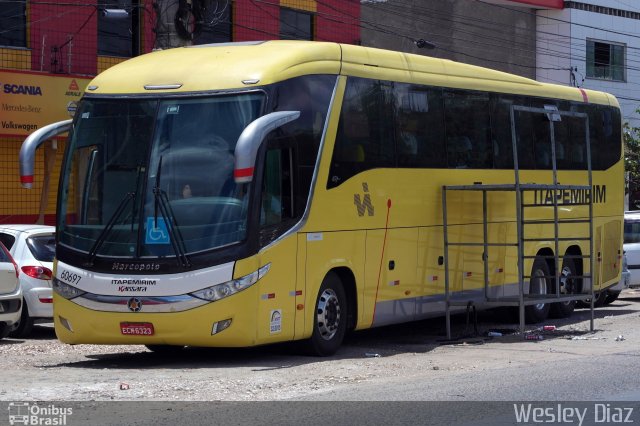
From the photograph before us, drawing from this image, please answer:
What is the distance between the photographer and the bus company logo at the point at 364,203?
46.3 ft

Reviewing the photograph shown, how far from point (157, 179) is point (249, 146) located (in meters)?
1.46

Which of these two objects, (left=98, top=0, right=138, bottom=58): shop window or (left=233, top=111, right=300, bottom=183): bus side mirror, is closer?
(left=233, top=111, right=300, bottom=183): bus side mirror

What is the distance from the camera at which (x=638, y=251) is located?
926 inches

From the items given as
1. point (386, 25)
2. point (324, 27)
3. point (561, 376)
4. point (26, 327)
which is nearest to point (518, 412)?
point (561, 376)

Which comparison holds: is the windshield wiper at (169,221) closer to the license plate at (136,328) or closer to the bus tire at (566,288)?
the license plate at (136,328)

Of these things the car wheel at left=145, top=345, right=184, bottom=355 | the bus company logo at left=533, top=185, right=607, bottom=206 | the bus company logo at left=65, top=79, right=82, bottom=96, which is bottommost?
the car wheel at left=145, top=345, right=184, bottom=355

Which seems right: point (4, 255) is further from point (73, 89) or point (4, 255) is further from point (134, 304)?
point (73, 89)

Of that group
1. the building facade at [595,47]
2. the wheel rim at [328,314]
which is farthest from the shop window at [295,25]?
the wheel rim at [328,314]

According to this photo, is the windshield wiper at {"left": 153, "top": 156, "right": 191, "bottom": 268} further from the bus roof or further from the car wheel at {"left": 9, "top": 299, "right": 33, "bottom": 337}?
the car wheel at {"left": 9, "top": 299, "right": 33, "bottom": 337}

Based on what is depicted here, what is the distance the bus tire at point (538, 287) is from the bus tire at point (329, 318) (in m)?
5.43

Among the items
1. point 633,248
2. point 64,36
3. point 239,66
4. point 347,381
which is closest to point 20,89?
point 64,36

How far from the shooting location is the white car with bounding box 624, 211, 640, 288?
23438mm

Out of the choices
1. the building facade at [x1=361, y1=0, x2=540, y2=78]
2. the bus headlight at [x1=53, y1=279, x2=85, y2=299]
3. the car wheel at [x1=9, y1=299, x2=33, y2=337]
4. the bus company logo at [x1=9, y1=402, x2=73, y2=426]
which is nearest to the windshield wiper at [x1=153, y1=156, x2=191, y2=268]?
the bus headlight at [x1=53, y1=279, x2=85, y2=299]

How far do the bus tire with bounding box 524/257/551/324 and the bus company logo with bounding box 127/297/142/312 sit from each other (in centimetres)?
813
